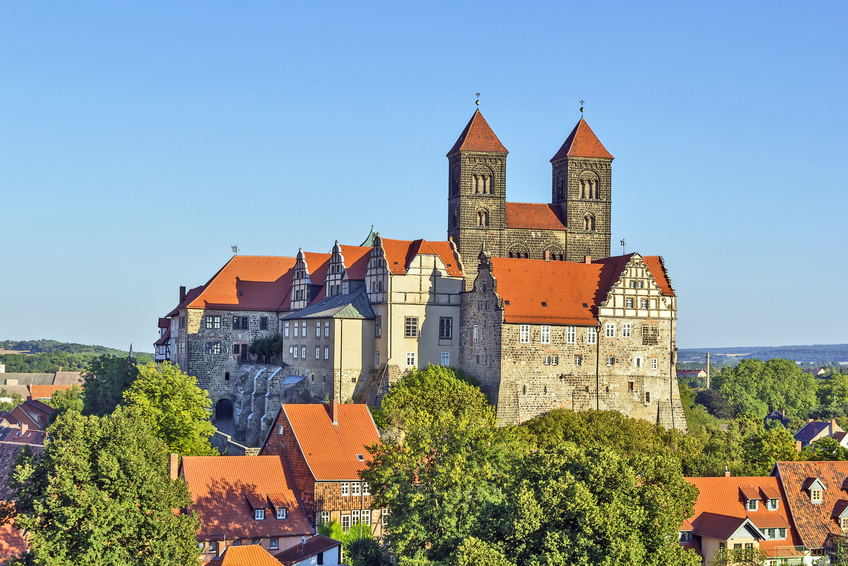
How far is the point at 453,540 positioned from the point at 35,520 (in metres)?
15.4

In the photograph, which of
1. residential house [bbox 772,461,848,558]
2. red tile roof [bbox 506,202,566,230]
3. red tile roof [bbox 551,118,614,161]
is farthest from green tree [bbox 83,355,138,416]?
residential house [bbox 772,461,848,558]

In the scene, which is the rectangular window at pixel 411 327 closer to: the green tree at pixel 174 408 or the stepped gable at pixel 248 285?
the green tree at pixel 174 408

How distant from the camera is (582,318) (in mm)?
76562

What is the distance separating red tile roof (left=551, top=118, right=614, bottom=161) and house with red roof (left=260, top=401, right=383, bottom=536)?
3330 centimetres

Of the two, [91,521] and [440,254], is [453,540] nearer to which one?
[91,521]

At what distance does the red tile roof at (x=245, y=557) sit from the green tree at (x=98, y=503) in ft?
7.07

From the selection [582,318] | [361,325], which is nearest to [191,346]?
[361,325]

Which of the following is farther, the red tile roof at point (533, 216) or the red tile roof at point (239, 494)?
the red tile roof at point (533, 216)

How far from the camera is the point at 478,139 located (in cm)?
8694

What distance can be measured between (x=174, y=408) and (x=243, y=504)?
1861 cm

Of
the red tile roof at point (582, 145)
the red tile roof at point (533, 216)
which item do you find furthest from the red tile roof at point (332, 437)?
the red tile roof at point (582, 145)

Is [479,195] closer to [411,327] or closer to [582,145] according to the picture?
[582,145]

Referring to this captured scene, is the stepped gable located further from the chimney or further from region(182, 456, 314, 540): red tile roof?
the chimney

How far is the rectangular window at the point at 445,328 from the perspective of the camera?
259 ft
